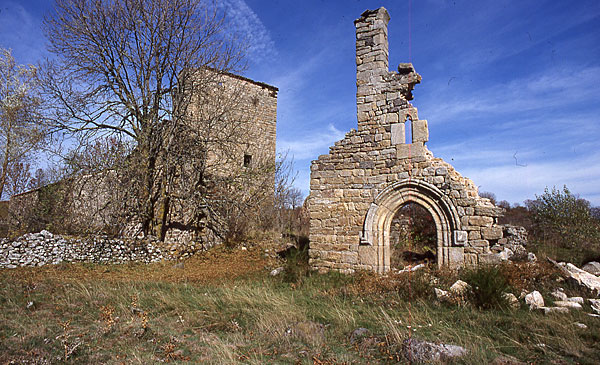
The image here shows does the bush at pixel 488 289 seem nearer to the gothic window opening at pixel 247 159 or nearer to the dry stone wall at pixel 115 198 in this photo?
the dry stone wall at pixel 115 198

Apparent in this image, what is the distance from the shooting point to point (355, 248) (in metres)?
7.73

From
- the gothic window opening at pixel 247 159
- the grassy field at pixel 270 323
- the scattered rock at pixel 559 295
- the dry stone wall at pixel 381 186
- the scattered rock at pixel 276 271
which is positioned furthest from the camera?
the gothic window opening at pixel 247 159

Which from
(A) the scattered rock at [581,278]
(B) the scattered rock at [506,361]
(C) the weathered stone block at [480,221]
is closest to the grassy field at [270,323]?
(B) the scattered rock at [506,361]

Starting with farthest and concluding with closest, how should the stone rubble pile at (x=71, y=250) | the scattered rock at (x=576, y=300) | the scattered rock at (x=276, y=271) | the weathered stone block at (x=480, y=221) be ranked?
1. the stone rubble pile at (x=71, y=250)
2. the scattered rock at (x=276, y=271)
3. the weathered stone block at (x=480, y=221)
4. the scattered rock at (x=576, y=300)

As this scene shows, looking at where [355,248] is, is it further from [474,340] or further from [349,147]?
[474,340]

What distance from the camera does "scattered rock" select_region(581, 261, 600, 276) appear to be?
6812 mm

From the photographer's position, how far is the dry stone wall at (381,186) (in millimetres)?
6738

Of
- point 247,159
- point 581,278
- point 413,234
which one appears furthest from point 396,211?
point 247,159

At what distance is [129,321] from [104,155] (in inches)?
290

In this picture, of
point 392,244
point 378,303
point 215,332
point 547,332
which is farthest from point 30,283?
point 392,244

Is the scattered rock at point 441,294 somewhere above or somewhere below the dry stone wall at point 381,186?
below

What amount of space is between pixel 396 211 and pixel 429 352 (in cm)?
437

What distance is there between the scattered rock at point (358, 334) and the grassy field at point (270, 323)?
31mm

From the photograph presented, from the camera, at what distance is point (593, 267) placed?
6.90 metres
